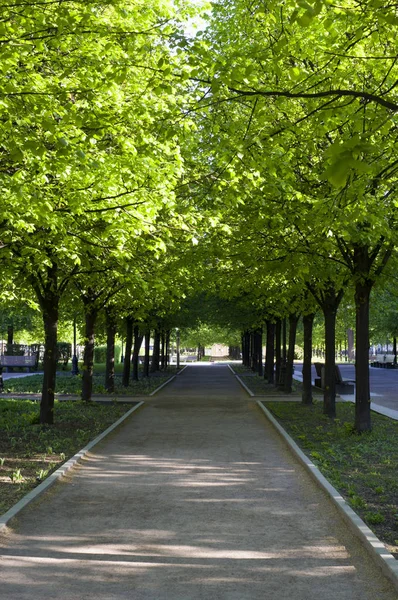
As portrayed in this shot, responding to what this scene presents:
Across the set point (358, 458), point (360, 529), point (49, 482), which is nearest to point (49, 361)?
point (49, 482)

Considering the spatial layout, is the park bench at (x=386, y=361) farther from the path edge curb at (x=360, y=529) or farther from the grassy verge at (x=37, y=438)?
the path edge curb at (x=360, y=529)

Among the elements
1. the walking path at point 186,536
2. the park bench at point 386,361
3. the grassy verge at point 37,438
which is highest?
the park bench at point 386,361

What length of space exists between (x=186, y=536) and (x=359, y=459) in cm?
528

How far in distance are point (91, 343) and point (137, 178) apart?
12.0 metres

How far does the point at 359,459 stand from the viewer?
11.4 metres

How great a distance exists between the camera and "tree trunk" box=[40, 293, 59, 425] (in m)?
15.6

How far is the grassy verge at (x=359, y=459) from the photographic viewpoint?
7703 mm

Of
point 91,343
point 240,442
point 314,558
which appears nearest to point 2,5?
point 314,558

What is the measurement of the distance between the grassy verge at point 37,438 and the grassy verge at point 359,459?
162 inches

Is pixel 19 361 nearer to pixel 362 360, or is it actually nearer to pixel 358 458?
pixel 362 360

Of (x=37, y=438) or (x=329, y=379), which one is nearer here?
(x=37, y=438)

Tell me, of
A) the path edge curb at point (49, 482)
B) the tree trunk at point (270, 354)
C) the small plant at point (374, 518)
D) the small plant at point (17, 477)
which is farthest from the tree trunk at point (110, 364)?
the small plant at point (374, 518)

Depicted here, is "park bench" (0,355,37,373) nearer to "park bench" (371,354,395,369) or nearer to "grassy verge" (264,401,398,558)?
"grassy verge" (264,401,398,558)

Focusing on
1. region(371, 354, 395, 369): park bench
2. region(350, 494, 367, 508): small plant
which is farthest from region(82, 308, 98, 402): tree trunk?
region(371, 354, 395, 369): park bench
